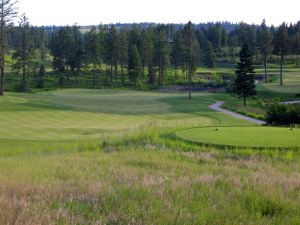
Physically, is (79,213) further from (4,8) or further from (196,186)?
(4,8)

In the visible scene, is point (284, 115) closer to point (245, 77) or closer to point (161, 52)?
point (245, 77)

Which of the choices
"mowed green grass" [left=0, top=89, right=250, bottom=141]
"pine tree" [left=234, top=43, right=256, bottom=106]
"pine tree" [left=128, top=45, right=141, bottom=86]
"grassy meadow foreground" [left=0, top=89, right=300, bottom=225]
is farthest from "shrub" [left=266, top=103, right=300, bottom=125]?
"pine tree" [left=128, top=45, right=141, bottom=86]

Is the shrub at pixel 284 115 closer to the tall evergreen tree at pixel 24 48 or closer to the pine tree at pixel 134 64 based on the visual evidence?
the tall evergreen tree at pixel 24 48

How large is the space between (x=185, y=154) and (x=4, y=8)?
55.8 metres

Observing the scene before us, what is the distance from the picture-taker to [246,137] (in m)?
17.2

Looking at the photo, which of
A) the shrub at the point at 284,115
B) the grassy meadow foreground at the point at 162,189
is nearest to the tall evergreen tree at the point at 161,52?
the shrub at the point at 284,115

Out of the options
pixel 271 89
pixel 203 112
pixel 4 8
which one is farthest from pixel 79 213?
pixel 271 89

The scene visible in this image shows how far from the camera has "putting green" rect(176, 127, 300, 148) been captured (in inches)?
616

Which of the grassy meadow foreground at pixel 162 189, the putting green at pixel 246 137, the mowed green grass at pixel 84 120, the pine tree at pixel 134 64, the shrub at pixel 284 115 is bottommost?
the mowed green grass at pixel 84 120

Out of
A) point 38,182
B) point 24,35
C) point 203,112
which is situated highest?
point 24,35

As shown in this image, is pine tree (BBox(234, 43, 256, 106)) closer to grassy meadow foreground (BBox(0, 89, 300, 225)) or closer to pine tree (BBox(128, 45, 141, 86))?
pine tree (BBox(128, 45, 141, 86))

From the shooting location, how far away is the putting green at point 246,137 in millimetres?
15656

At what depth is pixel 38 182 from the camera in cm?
849

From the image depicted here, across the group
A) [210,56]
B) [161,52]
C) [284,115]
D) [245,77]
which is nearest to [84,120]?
[284,115]
